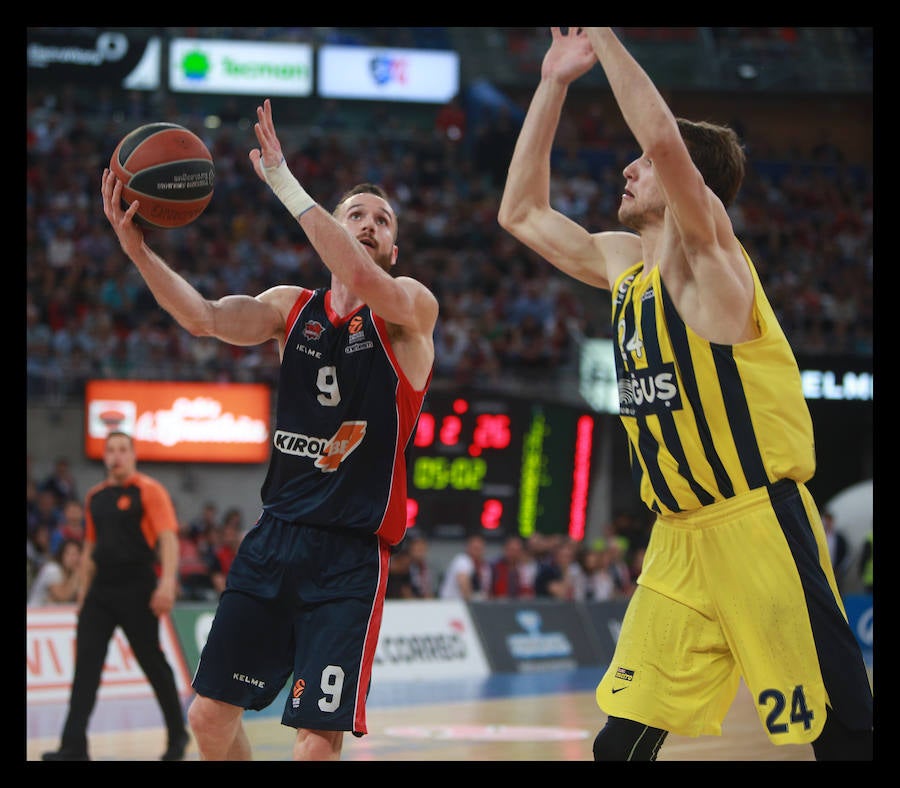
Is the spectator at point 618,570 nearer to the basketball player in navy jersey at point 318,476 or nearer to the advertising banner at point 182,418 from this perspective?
the advertising banner at point 182,418

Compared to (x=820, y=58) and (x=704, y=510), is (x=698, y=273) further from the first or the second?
(x=820, y=58)

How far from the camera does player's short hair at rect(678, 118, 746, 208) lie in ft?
15.0

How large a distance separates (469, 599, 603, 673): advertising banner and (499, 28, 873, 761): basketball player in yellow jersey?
1035 cm

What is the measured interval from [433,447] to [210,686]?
1168cm

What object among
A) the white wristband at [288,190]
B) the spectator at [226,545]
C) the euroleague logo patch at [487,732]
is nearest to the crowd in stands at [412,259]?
the spectator at [226,545]

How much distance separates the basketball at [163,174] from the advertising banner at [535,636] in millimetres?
9987

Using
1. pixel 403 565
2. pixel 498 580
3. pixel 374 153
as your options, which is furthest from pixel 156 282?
pixel 374 153

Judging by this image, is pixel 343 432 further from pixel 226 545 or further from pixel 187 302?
pixel 226 545

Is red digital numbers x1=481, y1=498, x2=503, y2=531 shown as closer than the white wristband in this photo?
No

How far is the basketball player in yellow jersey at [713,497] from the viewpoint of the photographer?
13.7 ft

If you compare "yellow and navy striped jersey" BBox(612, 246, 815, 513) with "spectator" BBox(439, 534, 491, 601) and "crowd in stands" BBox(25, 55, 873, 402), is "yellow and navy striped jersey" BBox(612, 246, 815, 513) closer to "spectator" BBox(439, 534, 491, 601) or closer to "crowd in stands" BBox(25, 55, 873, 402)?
"spectator" BBox(439, 534, 491, 601)

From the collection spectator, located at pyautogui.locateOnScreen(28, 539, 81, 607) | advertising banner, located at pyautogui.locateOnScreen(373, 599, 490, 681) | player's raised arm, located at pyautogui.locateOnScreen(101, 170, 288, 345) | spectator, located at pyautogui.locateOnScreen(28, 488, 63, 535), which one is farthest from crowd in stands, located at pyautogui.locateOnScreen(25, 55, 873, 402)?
player's raised arm, located at pyautogui.locateOnScreen(101, 170, 288, 345)

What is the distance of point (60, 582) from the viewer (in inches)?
492

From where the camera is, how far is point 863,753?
4090 mm
